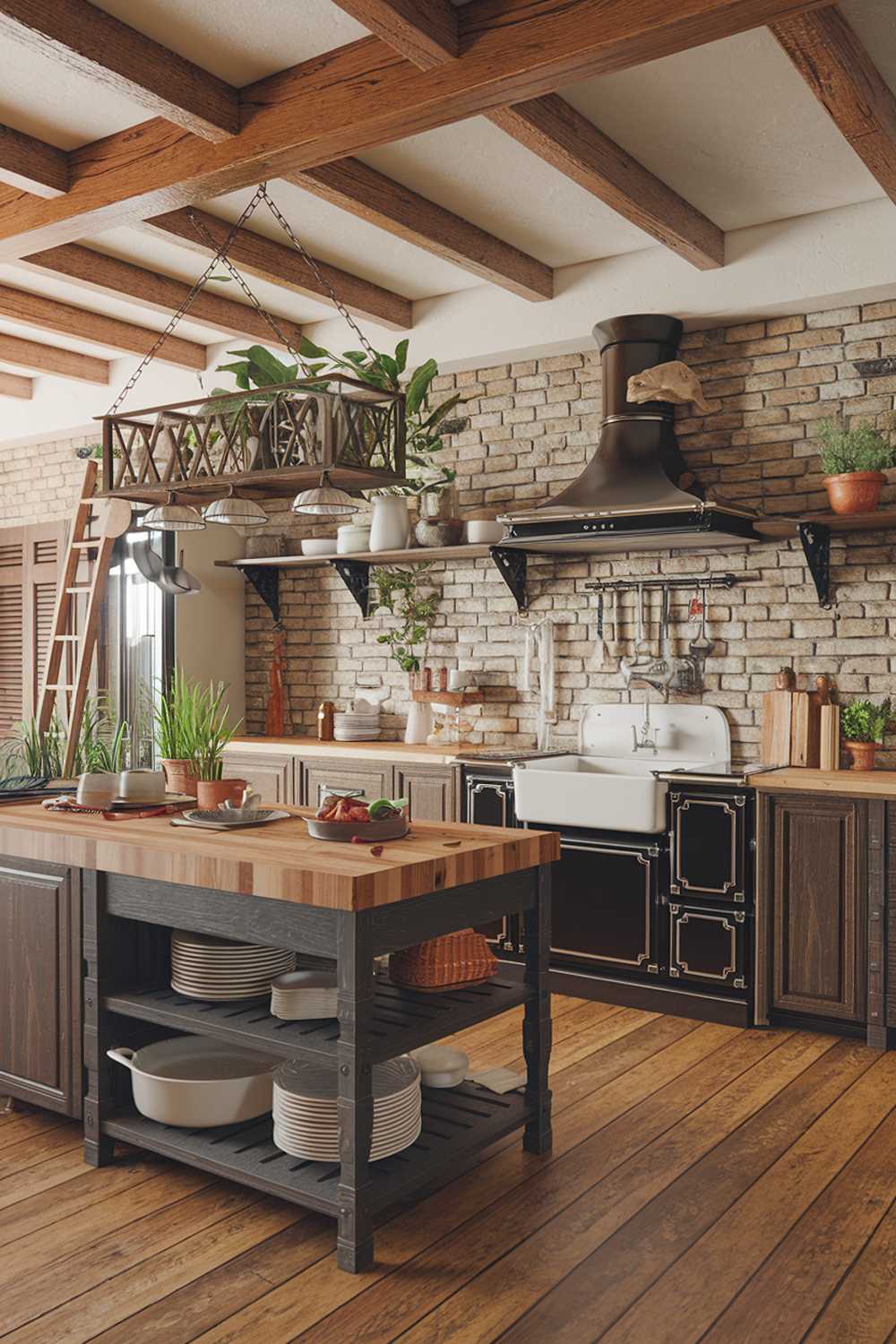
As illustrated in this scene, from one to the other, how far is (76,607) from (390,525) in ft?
7.12

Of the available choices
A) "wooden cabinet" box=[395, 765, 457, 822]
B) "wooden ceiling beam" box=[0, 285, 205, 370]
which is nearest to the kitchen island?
"wooden cabinet" box=[395, 765, 457, 822]

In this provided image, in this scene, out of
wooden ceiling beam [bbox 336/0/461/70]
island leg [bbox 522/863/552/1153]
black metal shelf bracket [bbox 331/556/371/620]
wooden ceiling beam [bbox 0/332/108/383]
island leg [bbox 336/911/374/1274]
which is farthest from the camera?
wooden ceiling beam [bbox 0/332/108/383]

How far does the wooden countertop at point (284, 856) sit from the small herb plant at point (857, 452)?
2.20 metres

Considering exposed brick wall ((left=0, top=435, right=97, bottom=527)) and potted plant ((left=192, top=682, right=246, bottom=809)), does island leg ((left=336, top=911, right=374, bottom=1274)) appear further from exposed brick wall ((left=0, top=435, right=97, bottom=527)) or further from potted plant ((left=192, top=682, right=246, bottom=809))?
exposed brick wall ((left=0, top=435, right=97, bottom=527))

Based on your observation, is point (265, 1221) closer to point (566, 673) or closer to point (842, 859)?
point (842, 859)

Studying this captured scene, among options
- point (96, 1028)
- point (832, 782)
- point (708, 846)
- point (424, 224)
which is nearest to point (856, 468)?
point (832, 782)

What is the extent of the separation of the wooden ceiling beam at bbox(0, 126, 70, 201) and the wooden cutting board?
134 inches

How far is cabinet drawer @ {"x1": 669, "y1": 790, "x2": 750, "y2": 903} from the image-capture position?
4.43 meters

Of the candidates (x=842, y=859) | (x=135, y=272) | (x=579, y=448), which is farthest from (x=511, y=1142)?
(x=135, y=272)

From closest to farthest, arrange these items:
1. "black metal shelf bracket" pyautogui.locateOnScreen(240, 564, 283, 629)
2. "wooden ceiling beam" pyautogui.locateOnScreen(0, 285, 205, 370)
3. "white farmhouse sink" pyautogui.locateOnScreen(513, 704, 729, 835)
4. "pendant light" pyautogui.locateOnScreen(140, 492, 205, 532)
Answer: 1. "pendant light" pyautogui.locateOnScreen(140, 492, 205, 532)
2. "white farmhouse sink" pyautogui.locateOnScreen(513, 704, 729, 835)
3. "wooden ceiling beam" pyautogui.locateOnScreen(0, 285, 205, 370)
4. "black metal shelf bracket" pyautogui.locateOnScreen(240, 564, 283, 629)

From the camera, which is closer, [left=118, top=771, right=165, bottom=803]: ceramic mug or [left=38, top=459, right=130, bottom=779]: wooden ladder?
[left=118, top=771, right=165, bottom=803]: ceramic mug

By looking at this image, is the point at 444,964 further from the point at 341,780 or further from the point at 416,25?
the point at 341,780

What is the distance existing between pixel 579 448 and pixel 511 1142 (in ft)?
10.9

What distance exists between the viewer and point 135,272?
5336 mm
